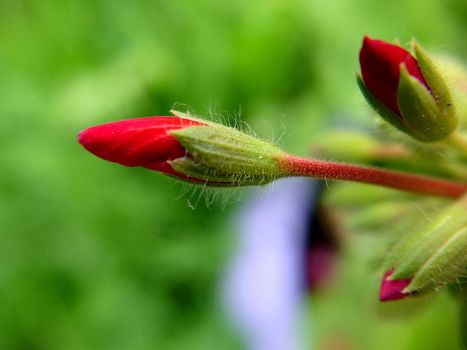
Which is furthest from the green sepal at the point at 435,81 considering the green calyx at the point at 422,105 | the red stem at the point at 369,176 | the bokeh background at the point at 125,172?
the bokeh background at the point at 125,172

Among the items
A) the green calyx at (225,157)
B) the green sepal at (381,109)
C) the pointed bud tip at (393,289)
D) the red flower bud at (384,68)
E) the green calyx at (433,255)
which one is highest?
the red flower bud at (384,68)

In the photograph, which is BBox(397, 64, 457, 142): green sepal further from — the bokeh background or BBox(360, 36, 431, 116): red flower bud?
the bokeh background

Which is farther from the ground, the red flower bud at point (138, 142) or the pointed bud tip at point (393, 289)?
the red flower bud at point (138, 142)

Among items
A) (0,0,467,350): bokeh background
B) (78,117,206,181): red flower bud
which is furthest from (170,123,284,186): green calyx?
(0,0,467,350): bokeh background

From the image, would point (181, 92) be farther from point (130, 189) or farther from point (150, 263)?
point (150, 263)

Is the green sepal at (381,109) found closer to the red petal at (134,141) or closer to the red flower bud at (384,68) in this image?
the red flower bud at (384,68)

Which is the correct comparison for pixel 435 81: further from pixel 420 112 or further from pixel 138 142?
pixel 138 142
